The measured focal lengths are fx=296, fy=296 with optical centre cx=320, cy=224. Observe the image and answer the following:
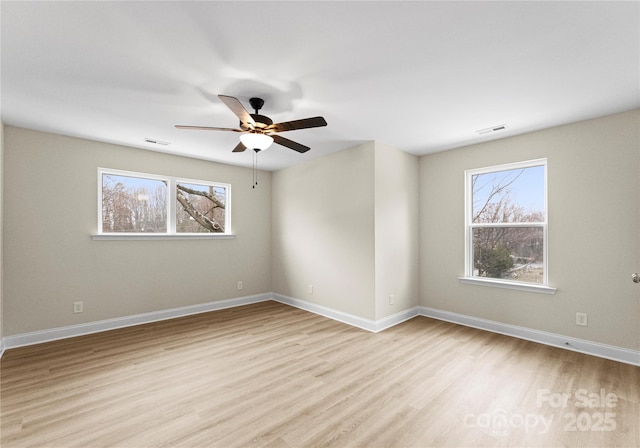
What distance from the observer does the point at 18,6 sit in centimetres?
154

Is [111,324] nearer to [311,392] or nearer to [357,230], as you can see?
[311,392]

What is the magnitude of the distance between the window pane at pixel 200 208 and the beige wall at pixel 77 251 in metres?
0.22

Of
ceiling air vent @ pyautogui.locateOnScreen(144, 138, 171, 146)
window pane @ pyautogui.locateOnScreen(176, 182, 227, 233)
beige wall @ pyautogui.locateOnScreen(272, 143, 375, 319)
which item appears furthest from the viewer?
window pane @ pyautogui.locateOnScreen(176, 182, 227, 233)

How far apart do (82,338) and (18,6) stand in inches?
136

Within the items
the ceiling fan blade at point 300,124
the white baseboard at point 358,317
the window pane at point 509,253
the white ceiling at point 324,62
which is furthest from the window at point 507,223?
the ceiling fan blade at point 300,124

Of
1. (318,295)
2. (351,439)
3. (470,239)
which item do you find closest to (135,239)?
(318,295)

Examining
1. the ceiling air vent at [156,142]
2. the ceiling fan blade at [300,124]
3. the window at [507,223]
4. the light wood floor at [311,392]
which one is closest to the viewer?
the light wood floor at [311,392]

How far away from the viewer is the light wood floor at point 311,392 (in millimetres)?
1873

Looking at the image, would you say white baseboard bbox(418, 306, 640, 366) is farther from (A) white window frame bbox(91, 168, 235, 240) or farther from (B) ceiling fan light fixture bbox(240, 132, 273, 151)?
(A) white window frame bbox(91, 168, 235, 240)

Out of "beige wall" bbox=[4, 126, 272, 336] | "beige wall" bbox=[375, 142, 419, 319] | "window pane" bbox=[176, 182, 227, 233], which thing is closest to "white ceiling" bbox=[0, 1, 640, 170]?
"beige wall" bbox=[4, 126, 272, 336]

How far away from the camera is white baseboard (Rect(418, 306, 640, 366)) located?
113 inches

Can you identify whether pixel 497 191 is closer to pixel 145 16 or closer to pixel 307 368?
pixel 307 368

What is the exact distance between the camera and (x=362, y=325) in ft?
12.9

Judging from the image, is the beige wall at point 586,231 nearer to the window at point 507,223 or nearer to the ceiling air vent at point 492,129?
the window at point 507,223
